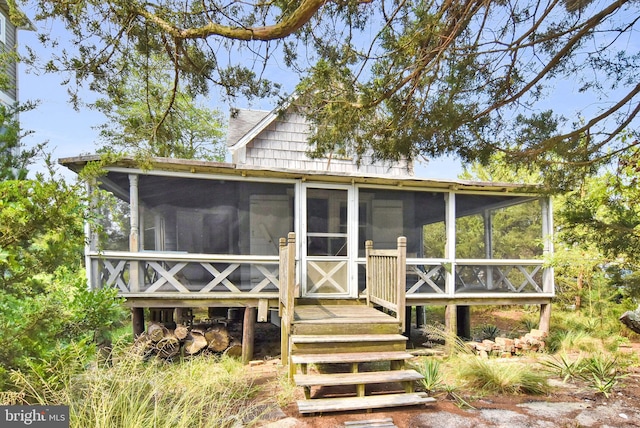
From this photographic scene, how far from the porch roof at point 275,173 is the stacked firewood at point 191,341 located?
8.80ft

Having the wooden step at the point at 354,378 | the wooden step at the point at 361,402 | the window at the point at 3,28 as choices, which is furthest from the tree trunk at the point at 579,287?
the window at the point at 3,28

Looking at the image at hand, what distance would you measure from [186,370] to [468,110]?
449 cm

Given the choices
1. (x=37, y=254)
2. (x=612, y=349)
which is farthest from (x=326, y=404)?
(x=612, y=349)

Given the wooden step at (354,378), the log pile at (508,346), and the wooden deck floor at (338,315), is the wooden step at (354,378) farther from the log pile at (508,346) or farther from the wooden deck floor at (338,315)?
the log pile at (508,346)

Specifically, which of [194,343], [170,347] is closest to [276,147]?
[194,343]

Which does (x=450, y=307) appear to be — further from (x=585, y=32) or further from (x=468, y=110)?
(x=585, y=32)

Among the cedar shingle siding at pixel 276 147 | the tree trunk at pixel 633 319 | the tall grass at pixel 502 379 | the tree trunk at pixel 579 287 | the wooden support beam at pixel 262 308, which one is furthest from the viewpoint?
the cedar shingle siding at pixel 276 147

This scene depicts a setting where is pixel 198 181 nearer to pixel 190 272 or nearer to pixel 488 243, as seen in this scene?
pixel 190 272

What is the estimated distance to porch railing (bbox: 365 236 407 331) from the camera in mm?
4867

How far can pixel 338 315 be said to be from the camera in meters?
5.21

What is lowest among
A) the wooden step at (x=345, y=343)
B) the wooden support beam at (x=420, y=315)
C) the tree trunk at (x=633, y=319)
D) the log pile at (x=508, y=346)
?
the wooden support beam at (x=420, y=315)

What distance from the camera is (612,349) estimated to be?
6.45 meters

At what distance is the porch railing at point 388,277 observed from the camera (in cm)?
487

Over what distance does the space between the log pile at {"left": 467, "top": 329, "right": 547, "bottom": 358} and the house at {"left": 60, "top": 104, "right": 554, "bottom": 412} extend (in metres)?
0.57
